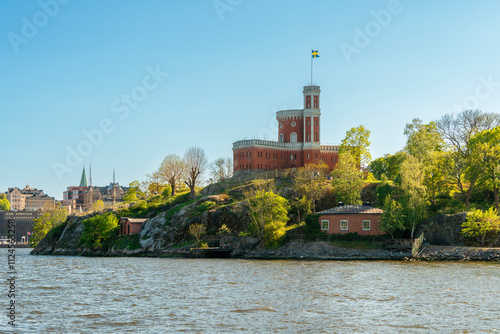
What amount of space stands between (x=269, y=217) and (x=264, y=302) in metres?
41.3

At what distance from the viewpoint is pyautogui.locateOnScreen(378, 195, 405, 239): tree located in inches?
2525

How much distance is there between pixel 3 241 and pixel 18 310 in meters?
185

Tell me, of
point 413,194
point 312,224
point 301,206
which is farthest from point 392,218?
point 301,206

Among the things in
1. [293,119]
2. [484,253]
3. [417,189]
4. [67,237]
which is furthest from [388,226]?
[67,237]

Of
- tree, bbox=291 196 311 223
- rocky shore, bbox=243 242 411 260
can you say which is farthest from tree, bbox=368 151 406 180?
rocky shore, bbox=243 242 411 260

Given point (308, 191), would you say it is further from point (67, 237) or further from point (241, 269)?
point (67, 237)

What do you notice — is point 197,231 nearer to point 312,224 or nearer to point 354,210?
point 312,224

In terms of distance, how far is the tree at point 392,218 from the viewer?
64.1m

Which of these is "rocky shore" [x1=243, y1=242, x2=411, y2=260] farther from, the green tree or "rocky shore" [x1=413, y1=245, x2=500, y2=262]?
the green tree

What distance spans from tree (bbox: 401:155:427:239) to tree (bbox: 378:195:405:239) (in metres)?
1.07

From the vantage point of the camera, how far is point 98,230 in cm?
9012

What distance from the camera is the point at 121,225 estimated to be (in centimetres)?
9206

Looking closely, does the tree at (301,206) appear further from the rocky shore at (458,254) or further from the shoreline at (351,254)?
the rocky shore at (458,254)

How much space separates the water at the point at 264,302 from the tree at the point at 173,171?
6515cm
